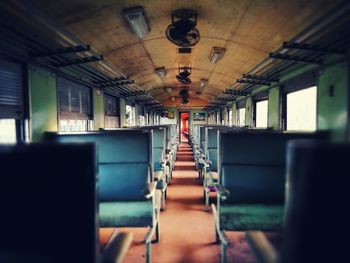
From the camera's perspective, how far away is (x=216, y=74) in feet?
27.4

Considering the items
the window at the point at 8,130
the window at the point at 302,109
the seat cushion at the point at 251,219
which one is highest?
the window at the point at 302,109

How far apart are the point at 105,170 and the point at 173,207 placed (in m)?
2.08

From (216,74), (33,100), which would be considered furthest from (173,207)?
(216,74)

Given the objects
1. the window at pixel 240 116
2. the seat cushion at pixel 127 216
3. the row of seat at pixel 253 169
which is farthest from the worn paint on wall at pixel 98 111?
the window at pixel 240 116

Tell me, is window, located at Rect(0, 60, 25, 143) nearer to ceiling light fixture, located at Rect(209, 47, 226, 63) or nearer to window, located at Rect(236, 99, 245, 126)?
ceiling light fixture, located at Rect(209, 47, 226, 63)

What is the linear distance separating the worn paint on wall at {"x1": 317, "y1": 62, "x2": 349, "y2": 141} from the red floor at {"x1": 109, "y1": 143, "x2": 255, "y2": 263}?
5.84ft

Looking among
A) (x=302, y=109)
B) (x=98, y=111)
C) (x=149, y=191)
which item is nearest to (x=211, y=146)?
(x=302, y=109)

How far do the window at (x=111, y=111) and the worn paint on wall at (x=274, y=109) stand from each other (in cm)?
397

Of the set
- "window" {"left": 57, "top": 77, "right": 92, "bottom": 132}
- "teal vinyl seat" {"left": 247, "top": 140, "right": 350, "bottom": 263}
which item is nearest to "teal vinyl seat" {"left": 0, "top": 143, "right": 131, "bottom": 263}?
"teal vinyl seat" {"left": 247, "top": 140, "right": 350, "bottom": 263}

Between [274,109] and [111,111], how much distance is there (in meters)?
4.26

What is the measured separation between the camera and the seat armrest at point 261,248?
1202 mm

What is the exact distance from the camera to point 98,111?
6.08 m

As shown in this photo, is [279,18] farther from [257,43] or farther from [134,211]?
[134,211]

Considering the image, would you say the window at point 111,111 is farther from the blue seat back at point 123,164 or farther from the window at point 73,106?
the blue seat back at point 123,164
